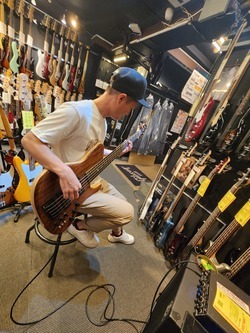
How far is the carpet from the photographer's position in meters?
3.29

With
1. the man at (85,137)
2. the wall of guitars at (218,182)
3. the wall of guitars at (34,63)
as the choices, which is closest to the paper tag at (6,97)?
the wall of guitars at (34,63)

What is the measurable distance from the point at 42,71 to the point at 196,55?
332 cm

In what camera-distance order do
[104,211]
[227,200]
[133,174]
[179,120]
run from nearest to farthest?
1. [104,211]
2. [227,200]
3. [133,174]
4. [179,120]

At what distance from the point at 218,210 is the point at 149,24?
10.6 feet

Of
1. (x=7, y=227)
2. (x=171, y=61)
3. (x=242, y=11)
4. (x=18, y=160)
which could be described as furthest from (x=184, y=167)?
(x=171, y=61)

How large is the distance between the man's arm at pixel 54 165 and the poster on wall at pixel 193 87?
1.72m

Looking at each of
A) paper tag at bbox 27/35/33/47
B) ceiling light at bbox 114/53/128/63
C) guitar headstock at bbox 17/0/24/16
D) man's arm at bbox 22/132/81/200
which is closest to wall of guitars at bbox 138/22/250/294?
man's arm at bbox 22/132/81/200

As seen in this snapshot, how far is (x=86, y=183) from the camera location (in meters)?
1.00

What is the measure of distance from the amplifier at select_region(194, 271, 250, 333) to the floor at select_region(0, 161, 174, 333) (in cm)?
74

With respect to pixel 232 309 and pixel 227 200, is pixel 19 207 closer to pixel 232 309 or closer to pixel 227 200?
pixel 232 309

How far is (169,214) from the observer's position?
5.74ft

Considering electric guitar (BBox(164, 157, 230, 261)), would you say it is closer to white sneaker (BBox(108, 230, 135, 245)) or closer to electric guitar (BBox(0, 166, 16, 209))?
white sneaker (BBox(108, 230, 135, 245))

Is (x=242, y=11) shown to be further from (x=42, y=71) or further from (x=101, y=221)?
(x=42, y=71)

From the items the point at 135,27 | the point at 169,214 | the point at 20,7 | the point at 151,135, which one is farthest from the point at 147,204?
the point at 20,7
